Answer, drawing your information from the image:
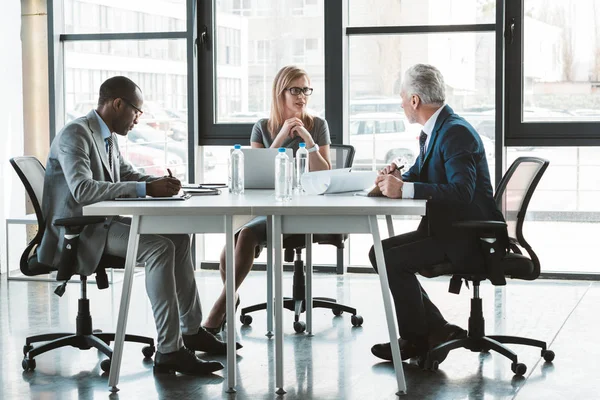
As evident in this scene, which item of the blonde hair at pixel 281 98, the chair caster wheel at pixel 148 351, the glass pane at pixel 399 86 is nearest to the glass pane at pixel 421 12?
the glass pane at pixel 399 86

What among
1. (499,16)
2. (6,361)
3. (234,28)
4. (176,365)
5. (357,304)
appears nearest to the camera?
(176,365)

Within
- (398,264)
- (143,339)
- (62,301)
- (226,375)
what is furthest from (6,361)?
(398,264)

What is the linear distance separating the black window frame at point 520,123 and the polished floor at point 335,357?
3.34ft

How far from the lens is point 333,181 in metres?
4.08

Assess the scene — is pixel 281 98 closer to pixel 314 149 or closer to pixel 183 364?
pixel 314 149

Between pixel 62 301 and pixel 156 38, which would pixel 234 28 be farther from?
pixel 62 301

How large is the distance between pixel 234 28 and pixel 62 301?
7.67 feet

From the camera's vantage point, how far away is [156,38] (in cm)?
662

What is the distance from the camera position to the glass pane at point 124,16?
21.6ft

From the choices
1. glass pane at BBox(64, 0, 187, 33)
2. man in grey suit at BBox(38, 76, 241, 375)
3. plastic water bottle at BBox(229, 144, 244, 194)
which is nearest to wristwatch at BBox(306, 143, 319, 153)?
plastic water bottle at BBox(229, 144, 244, 194)

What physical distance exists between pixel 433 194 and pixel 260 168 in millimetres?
993

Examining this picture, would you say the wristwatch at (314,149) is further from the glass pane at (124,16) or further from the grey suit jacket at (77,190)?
the glass pane at (124,16)

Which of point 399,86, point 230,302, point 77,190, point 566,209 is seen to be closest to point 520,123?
point 566,209

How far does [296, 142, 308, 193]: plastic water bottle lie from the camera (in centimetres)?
434
